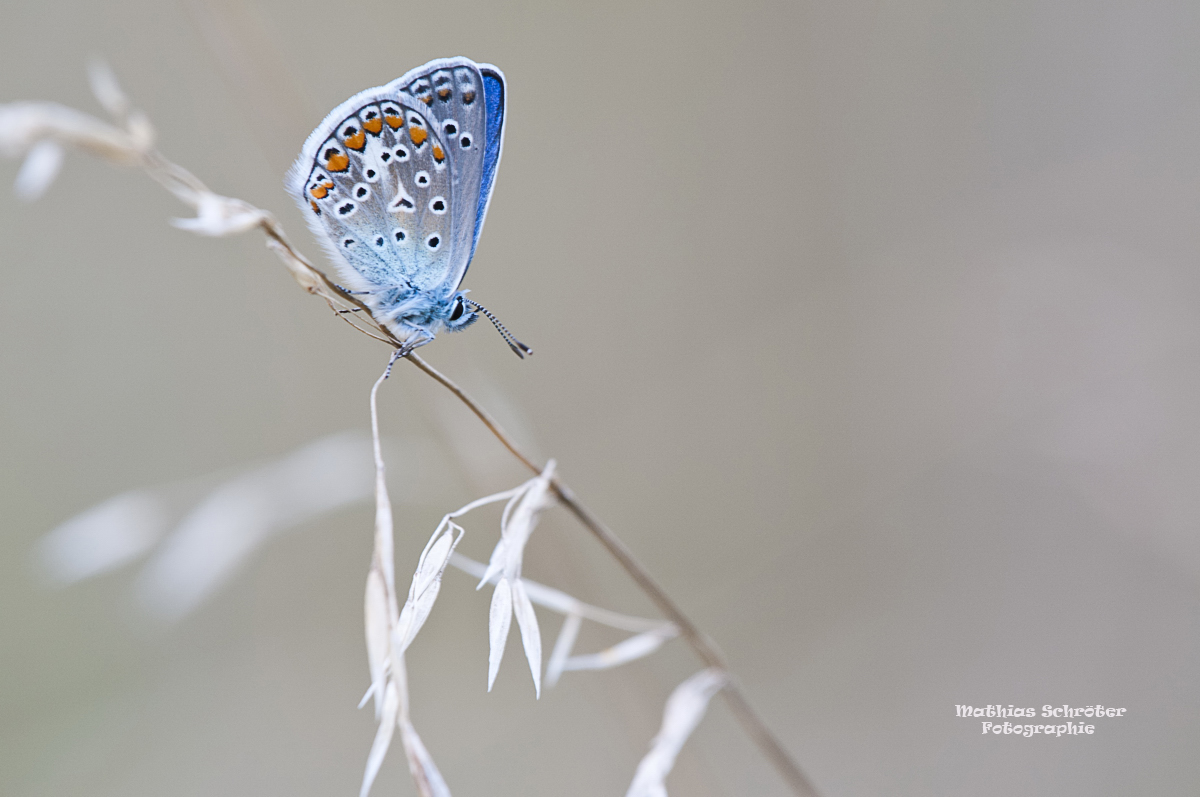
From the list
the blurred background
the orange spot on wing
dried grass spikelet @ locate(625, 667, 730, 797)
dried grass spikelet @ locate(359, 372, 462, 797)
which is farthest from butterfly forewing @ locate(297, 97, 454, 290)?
the blurred background

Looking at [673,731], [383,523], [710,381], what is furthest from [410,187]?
[710,381]

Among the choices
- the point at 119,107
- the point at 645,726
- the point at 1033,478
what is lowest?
the point at 1033,478

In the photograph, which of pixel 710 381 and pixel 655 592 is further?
pixel 710 381

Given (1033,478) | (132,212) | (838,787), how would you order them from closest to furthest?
(1033,478)
(838,787)
(132,212)

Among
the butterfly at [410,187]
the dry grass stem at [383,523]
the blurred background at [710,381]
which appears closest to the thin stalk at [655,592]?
the dry grass stem at [383,523]

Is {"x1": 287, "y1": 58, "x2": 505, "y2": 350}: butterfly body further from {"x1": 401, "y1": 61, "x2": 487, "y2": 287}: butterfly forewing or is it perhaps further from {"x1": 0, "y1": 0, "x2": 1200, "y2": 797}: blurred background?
{"x1": 0, "y1": 0, "x2": 1200, "y2": 797}: blurred background

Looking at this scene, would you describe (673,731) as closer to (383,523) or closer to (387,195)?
(383,523)

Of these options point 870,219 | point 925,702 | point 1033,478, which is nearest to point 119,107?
point 1033,478

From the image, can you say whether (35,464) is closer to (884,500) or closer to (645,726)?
(645,726)
